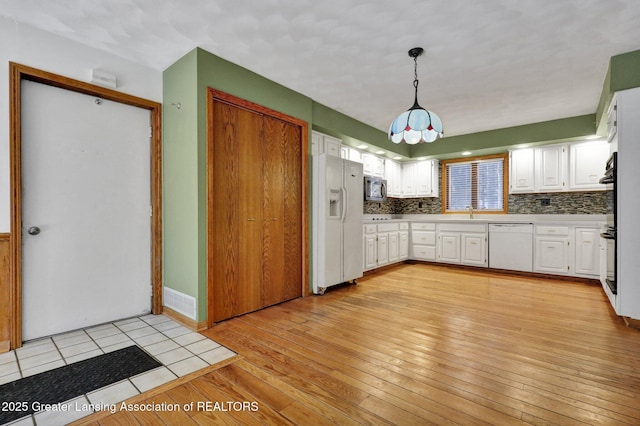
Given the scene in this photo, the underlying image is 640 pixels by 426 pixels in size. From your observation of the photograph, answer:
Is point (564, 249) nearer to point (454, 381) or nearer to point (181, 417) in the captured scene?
point (454, 381)

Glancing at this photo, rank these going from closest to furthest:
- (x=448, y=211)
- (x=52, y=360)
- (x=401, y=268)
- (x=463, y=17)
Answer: (x=52, y=360) → (x=463, y=17) → (x=401, y=268) → (x=448, y=211)

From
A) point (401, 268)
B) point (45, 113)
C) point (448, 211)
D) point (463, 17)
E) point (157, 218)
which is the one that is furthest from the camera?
point (448, 211)

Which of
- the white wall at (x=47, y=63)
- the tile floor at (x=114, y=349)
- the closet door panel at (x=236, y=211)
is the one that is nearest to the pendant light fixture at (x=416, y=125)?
the closet door panel at (x=236, y=211)

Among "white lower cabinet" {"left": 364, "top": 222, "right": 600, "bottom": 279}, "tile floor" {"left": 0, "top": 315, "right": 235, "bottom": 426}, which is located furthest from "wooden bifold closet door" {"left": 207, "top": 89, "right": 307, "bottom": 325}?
"white lower cabinet" {"left": 364, "top": 222, "right": 600, "bottom": 279}

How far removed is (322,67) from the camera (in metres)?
3.16

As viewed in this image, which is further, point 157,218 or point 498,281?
point 498,281

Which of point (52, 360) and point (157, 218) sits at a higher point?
point (157, 218)

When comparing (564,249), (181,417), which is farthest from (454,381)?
(564,249)

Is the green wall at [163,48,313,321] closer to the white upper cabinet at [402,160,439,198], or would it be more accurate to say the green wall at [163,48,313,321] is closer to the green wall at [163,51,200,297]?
the green wall at [163,51,200,297]

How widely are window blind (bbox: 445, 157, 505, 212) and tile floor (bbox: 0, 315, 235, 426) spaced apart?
215 inches

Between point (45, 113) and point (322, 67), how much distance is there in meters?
2.47

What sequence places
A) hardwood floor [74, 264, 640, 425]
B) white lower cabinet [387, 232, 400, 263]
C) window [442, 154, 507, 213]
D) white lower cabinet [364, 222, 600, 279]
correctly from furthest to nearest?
window [442, 154, 507, 213]
white lower cabinet [387, 232, 400, 263]
white lower cabinet [364, 222, 600, 279]
hardwood floor [74, 264, 640, 425]

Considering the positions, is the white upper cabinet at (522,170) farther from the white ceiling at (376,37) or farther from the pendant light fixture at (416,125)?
the pendant light fixture at (416,125)

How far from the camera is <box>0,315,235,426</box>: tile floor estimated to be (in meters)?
1.70
